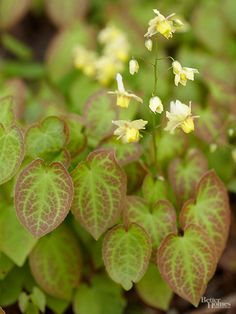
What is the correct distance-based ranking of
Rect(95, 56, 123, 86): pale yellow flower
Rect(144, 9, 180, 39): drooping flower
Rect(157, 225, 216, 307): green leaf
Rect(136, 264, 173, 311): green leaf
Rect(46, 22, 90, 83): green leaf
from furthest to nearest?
Rect(46, 22, 90, 83): green leaf < Rect(95, 56, 123, 86): pale yellow flower < Rect(136, 264, 173, 311): green leaf < Rect(157, 225, 216, 307): green leaf < Rect(144, 9, 180, 39): drooping flower

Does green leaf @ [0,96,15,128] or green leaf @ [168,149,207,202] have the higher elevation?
green leaf @ [0,96,15,128]

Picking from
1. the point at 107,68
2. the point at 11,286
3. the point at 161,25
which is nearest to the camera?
the point at 161,25

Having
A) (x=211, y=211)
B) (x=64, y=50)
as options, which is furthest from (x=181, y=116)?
(x=64, y=50)

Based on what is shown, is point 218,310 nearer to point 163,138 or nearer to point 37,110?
point 163,138

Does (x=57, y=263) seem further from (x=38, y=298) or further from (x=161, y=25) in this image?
(x=161, y=25)

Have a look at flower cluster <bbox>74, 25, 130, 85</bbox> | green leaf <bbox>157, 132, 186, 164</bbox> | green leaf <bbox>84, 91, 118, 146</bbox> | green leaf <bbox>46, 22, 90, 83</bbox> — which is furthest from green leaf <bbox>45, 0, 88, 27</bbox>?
green leaf <bbox>157, 132, 186, 164</bbox>

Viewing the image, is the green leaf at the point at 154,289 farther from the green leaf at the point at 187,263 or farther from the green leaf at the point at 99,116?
the green leaf at the point at 99,116

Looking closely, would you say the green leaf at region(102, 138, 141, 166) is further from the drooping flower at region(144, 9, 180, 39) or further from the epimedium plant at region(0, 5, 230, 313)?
the drooping flower at region(144, 9, 180, 39)

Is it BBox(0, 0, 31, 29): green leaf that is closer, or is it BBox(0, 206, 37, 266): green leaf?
BBox(0, 206, 37, 266): green leaf
